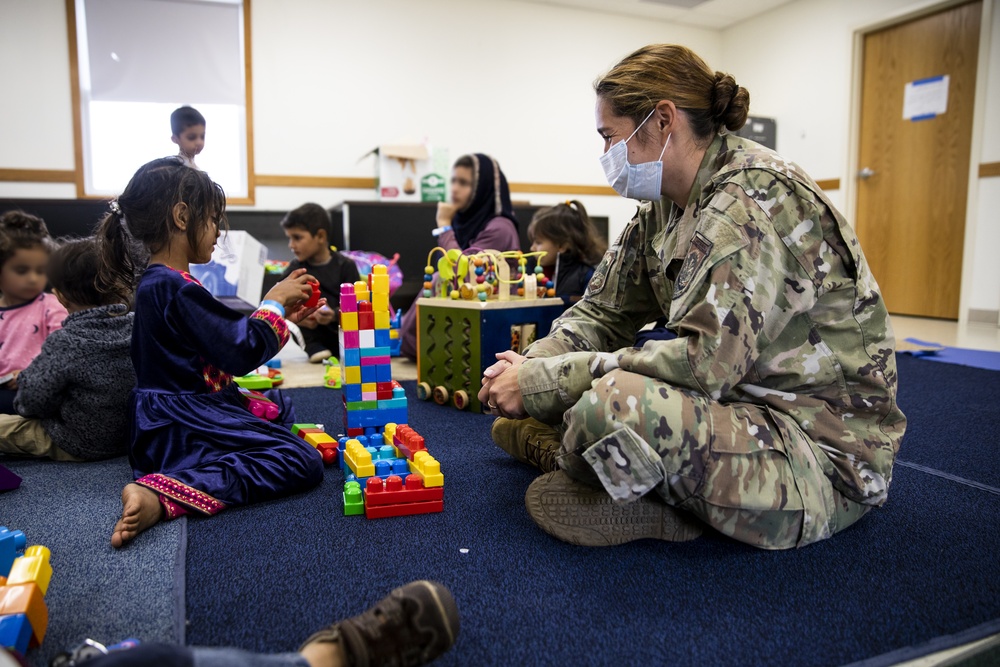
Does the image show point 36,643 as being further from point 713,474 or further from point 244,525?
point 713,474

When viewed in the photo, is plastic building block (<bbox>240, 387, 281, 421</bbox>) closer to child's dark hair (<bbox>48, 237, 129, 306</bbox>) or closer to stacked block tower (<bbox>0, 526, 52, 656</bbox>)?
child's dark hair (<bbox>48, 237, 129, 306</bbox>)

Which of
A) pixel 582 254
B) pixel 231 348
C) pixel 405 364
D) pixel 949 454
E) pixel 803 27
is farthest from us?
pixel 803 27

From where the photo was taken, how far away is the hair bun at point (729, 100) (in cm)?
130

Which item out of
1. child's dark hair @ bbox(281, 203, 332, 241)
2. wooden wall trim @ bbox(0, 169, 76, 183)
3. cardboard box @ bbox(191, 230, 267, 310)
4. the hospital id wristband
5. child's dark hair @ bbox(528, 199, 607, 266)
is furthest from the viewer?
wooden wall trim @ bbox(0, 169, 76, 183)

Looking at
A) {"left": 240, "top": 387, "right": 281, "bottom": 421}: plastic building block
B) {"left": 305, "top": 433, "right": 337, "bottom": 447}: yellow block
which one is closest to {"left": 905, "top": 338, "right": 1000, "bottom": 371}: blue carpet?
{"left": 305, "top": 433, "right": 337, "bottom": 447}: yellow block

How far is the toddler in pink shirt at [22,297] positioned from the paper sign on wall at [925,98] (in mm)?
5282

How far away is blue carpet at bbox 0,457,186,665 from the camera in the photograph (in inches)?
36.7

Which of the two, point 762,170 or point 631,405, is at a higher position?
point 762,170

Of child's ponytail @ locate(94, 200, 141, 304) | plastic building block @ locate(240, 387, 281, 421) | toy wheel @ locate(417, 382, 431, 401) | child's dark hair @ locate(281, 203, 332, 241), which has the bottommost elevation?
toy wheel @ locate(417, 382, 431, 401)

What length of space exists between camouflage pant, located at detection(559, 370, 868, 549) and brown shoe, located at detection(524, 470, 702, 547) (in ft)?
0.18

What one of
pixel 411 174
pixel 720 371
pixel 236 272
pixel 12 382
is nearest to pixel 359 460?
pixel 720 371

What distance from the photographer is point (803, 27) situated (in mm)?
5637

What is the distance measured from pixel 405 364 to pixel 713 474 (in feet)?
7.74

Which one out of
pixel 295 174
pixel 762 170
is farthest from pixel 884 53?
pixel 762 170
